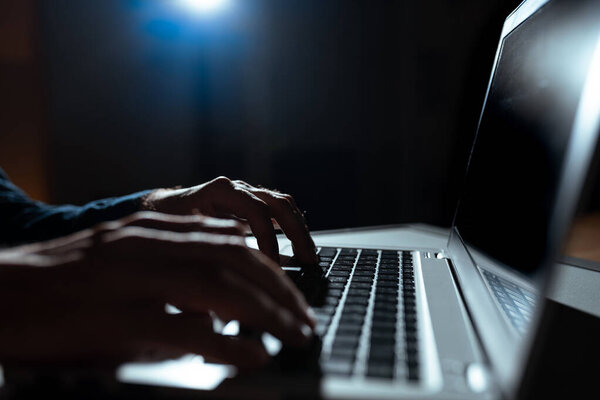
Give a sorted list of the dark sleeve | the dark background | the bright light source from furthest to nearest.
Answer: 1. the bright light source
2. the dark background
3. the dark sleeve

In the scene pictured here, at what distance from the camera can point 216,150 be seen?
253 cm

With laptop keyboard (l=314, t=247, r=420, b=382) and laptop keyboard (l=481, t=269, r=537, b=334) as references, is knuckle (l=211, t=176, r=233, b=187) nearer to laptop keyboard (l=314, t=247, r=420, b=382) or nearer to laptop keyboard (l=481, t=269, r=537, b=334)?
laptop keyboard (l=314, t=247, r=420, b=382)

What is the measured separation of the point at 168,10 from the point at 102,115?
28.4 inches

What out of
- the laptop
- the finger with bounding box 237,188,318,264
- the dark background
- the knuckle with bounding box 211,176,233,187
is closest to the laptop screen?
the laptop

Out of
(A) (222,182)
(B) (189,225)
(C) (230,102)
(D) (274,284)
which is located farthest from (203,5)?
(D) (274,284)

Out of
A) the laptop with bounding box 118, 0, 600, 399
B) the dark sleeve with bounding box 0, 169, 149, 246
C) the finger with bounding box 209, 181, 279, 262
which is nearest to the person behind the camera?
the laptop with bounding box 118, 0, 600, 399

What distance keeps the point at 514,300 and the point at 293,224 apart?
0.32 metres

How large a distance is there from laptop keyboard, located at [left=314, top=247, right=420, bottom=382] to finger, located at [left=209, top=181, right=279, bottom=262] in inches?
3.2

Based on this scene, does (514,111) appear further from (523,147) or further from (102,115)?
(102,115)

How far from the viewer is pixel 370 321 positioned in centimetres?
37

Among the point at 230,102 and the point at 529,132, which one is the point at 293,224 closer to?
the point at 529,132

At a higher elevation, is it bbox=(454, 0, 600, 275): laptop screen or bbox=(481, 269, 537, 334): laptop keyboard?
bbox=(454, 0, 600, 275): laptop screen

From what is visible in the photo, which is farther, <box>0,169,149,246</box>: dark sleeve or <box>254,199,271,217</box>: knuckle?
<box>0,169,149,246</box>: dark sleeve

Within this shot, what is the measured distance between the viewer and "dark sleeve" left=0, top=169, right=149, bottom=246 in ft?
2.62
